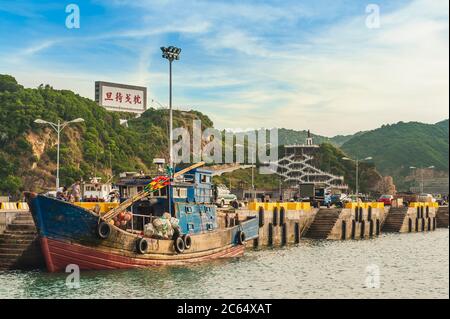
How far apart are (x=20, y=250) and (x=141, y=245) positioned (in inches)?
308

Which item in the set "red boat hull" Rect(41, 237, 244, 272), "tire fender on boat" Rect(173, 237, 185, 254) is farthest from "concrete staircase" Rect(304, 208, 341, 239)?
"red boat hull" Rect(41, 237, 244, 272)

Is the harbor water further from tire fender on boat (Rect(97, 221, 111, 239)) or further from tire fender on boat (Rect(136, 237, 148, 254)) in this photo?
tire fender on boat (Rect(97, 221, 111, 239))

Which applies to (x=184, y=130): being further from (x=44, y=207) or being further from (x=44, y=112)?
(x=44, y=207)

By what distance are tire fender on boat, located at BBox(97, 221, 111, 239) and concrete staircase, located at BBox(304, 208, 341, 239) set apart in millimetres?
36508

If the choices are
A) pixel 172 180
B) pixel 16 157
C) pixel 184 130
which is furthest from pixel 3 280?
pixel 184 130

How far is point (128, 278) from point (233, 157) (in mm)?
146621

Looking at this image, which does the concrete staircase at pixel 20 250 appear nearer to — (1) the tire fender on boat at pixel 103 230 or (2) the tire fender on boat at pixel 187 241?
(1) the tire fender on boat at pixel 103 230

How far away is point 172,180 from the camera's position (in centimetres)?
3981

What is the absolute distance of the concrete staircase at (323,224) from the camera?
221 feet

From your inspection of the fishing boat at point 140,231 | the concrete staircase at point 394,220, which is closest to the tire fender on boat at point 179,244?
the fishing boat at point 140,231

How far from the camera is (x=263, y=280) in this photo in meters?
35.3

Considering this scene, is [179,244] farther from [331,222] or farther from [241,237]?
[331,222]

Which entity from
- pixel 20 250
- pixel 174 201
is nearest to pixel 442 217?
pixel 174 201

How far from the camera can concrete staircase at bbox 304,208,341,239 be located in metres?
67.2
